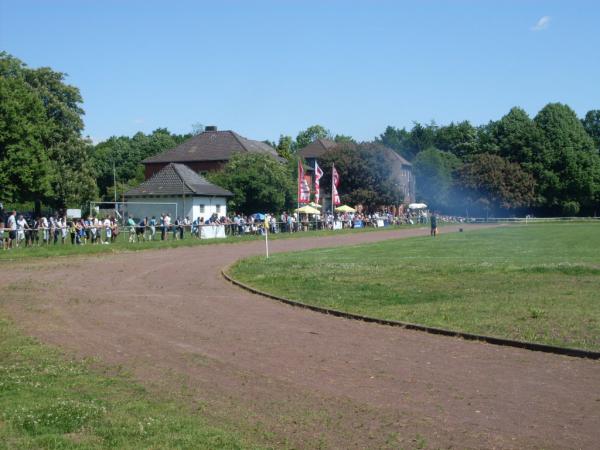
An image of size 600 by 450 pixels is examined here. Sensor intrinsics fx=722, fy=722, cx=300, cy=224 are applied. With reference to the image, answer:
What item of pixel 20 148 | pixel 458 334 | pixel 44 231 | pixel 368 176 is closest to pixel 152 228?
pixel 44 231

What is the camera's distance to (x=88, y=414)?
821 cm

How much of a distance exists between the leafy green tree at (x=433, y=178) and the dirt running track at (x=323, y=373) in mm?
99604

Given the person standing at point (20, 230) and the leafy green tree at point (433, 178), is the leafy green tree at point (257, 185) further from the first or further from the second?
the leafy green tree at point (433, 178)

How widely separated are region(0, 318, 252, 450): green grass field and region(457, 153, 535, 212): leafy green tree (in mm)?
95105

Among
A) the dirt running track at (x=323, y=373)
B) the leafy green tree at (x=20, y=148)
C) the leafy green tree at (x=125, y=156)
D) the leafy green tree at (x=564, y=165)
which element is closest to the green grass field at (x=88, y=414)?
the dirt running track at (x=323, y=373)

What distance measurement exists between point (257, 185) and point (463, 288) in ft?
162

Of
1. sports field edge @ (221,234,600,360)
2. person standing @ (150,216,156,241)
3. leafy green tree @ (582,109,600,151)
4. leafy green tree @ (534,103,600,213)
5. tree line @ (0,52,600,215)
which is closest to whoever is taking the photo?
sports field edge @ (221,234,600,360)

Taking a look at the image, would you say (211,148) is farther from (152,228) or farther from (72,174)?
(152,228)

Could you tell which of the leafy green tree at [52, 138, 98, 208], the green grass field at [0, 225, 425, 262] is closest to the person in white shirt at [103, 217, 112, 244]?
the green grass field at [0, 225, 425, 262]

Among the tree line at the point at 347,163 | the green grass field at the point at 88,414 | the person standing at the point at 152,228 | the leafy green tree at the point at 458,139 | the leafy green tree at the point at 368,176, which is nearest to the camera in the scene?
the green grass field at the point at 88,414

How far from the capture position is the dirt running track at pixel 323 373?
7988 mm

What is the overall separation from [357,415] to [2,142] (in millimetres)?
49630

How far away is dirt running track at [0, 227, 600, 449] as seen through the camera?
7988mm

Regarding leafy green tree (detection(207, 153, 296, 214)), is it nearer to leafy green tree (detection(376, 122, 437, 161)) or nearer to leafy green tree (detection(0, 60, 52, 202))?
leafy green tree (detection(0, 60, 52, 202))
